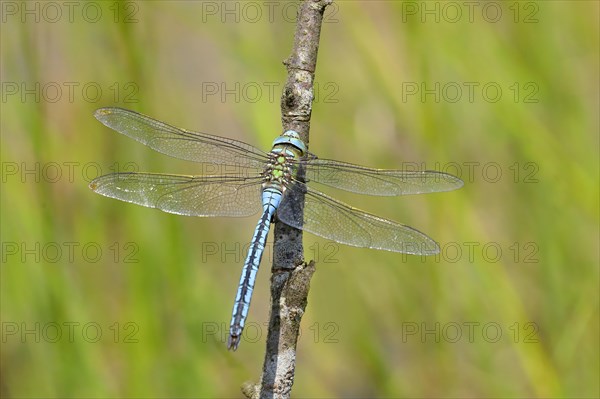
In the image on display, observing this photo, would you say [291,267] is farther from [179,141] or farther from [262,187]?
[179,141]

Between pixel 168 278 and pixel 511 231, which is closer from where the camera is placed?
pixel 168 278

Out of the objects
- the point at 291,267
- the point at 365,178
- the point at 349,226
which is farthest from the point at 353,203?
the point at 291,267

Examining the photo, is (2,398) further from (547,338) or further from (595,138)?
(595,138)

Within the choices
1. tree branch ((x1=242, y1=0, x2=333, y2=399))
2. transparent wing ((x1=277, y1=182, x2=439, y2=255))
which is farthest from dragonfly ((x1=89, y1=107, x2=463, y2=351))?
tree branch ((x1=242, y1=0, x2=333, y2=399))

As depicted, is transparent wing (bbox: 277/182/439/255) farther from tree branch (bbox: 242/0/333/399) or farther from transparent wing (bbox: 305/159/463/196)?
tree branch (bbox: 242/0/333/399)

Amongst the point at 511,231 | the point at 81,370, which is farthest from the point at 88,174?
the point at 511,231

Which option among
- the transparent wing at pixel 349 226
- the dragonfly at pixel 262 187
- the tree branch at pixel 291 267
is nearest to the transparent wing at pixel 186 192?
the dragonfly at pixel 262 187
